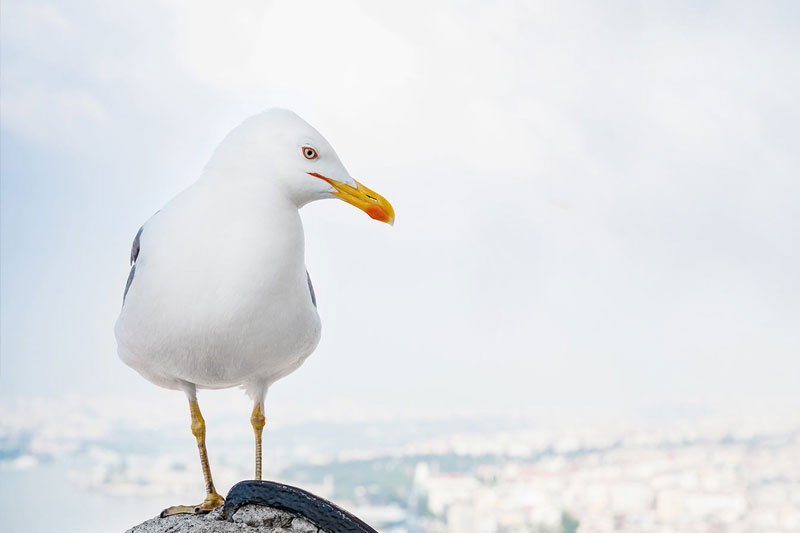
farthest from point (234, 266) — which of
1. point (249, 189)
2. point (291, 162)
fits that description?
point (291, 162)

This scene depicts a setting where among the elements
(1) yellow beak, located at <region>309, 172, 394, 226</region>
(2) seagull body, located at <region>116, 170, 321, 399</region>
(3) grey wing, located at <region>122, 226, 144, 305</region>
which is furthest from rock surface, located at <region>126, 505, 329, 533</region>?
(1) yellow beak, located at <region>309, 172, 394, 226</region>

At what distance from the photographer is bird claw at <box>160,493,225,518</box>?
9.48 ft

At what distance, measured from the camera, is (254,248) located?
8.61ft

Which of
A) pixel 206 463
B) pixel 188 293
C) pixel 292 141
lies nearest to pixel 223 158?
pixel 292 141

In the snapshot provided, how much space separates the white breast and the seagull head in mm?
61

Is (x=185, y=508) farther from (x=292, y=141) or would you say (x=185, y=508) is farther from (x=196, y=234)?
(x=292, y=141)

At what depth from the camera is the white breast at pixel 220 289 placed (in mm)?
2619

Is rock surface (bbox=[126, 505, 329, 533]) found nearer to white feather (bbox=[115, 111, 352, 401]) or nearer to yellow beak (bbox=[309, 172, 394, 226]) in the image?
white feather (bbox=[115, 111, 352, 401])

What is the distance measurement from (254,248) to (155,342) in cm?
41

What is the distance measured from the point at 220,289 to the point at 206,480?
0.71 meters

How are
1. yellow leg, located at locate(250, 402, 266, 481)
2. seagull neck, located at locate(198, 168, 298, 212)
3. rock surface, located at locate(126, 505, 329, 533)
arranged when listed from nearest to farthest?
rock surface, located at locate(126, 505, 329, 533), seagull neck, located at locate(198, 168, 298, 212), yellow leg, located at locate(250, 402, 266, 481)

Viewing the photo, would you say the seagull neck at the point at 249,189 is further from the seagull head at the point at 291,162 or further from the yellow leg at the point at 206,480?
the yellow leg at the point at 206,480

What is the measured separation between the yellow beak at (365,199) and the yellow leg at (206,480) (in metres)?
0.82

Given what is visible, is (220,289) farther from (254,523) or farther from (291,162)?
(254,523)
